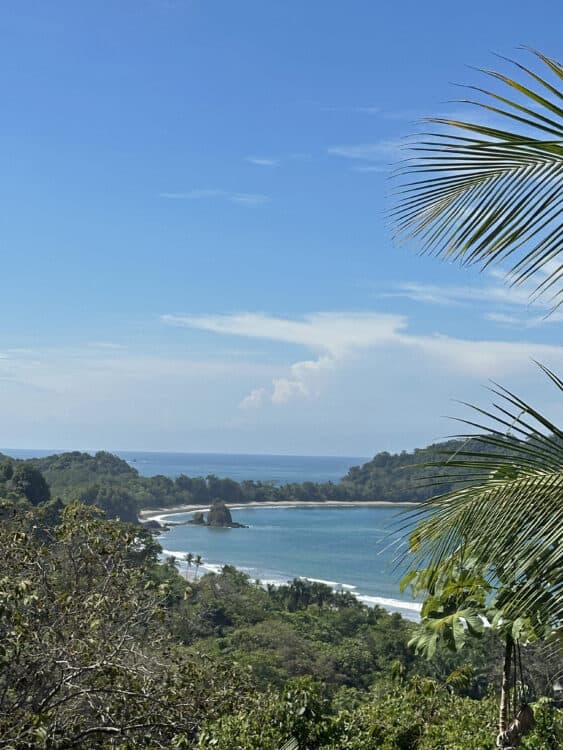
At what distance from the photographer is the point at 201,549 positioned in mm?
59875

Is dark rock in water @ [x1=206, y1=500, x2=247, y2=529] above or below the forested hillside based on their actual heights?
below

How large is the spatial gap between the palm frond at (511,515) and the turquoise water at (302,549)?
34636 millimetres

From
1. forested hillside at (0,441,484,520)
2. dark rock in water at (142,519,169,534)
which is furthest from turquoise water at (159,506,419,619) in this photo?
forested hillside at (0,441,484,520)

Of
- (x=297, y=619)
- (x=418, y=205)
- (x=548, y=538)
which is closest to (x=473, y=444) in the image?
(x=548, y=538)

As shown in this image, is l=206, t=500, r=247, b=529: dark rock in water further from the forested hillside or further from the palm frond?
the palm frond

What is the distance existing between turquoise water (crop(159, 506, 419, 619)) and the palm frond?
114ft

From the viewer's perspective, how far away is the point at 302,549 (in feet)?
202

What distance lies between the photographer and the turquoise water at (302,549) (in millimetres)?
46906

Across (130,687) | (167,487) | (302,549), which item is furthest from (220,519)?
(130,687)

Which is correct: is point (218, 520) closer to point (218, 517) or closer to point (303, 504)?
point (218, 517)

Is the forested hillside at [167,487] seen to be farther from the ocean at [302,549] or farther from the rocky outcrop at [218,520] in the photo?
the rocky outcrop at [218,520]

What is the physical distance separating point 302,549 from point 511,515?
6097 centimetres

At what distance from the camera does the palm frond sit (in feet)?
6.27

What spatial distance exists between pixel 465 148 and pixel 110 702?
3.94 meters
